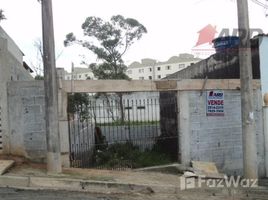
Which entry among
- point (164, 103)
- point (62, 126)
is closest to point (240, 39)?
point (164, 103)

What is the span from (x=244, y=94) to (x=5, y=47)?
6.23m

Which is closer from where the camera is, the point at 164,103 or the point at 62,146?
the point at 62,146

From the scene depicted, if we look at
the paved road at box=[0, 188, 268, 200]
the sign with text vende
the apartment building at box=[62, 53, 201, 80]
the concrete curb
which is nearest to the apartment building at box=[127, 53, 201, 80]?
the apartment building at box=[62, 53, 201, 80]

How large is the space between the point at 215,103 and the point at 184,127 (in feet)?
4.44

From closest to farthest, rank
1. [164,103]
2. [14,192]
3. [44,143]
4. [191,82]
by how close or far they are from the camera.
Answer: [14,192] → [44,143] → [191,82] → [164,103]

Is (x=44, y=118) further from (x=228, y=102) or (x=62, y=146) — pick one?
(x=228, y=102)

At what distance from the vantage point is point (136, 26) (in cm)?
3959

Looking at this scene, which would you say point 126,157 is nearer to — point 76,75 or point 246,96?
point 246,96

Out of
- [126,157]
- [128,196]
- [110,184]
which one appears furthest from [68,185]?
[126,157]

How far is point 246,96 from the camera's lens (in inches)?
430

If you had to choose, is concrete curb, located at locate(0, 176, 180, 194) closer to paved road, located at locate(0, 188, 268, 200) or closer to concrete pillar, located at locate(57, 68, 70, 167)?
paved road, located at locate(0, 188, 268, 200)
